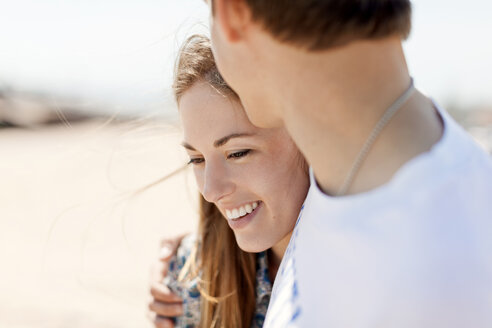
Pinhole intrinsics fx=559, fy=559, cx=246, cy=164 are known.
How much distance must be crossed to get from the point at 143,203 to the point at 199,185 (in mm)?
7445

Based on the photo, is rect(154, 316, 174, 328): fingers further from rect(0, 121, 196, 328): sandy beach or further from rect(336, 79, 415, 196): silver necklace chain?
rect(336, 79, 415, 196): silver necklace chain

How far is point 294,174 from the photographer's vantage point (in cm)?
207

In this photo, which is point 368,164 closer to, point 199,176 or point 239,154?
point 239,154

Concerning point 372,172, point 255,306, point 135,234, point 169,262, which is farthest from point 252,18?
point 135,234

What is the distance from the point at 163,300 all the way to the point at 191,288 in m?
0.18

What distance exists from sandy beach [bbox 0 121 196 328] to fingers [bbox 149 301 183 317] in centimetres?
57

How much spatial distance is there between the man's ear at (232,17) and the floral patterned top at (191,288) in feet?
5.04

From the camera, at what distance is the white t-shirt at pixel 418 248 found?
3.50 ft

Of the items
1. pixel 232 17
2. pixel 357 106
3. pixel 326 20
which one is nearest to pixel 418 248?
pixel 357 106

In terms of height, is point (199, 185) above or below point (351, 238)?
above

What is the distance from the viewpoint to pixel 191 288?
2738 mm

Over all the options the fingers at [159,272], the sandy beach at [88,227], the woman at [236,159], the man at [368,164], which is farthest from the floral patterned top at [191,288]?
the man at [368,164]

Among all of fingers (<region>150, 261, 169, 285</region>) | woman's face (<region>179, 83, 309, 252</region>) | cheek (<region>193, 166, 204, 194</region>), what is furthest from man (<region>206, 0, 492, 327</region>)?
fingers (<region>150, 261, 169, 285</region>)

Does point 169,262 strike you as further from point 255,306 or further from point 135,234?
point 135,234
